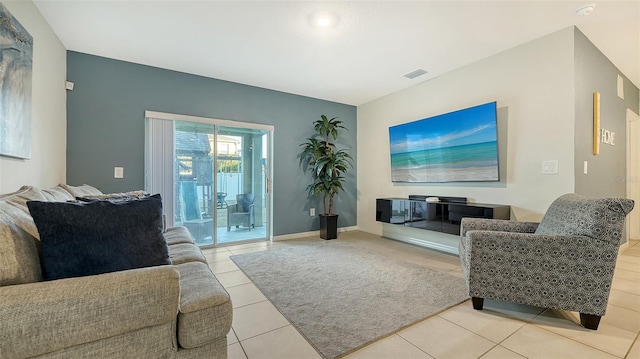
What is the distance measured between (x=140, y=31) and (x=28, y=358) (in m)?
2.85

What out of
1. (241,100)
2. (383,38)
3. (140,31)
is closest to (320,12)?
(383,38)

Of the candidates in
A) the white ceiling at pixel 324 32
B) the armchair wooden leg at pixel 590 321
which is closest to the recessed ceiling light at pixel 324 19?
the white ceiling at pixel 324 32

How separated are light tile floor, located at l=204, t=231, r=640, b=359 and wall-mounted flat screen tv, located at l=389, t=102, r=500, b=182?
1.62m

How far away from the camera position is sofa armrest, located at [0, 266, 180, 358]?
817 millimetres

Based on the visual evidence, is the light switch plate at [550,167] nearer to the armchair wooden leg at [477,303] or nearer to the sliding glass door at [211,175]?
the armchair wooden leg at [477,303]

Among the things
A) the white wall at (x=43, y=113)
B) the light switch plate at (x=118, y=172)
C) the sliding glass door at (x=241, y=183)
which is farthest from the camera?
the sliding glass door at (x=241, y=183)

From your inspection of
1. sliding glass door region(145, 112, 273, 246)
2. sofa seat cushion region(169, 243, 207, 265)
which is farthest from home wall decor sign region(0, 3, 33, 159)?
sliding glass door region(145, 112, 273, 246)

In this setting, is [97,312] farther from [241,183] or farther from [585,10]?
[585,10]

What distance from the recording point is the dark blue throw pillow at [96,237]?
1.05m

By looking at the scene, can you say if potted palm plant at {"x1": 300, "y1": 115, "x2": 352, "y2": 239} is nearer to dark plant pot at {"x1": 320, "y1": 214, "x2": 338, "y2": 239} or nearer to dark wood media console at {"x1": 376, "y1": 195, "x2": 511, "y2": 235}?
dark plant pot at {"x1": 320, "y1": 214, "x2": 338, "y2": 239}

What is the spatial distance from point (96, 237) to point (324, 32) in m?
2.48

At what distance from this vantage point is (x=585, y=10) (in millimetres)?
2281

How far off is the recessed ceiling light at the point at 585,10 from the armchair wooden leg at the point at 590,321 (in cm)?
247

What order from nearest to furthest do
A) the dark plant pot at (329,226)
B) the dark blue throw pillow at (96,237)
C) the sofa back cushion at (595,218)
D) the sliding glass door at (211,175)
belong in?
1. the dark blue throw pillow at (96,237)
2. the sofa back cushion at (595,218)
3. the sliding glass door at (211,175)
4. the dark plant pot at (329,226)
